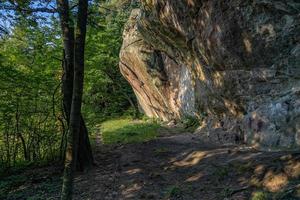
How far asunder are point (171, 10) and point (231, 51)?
3.52 m

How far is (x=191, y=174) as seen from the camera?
320 inches

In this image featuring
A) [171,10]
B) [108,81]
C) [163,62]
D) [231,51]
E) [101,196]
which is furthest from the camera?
[108,81]

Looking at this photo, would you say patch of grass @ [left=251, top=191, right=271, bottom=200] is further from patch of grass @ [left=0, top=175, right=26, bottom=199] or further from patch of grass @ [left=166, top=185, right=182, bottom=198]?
patch of grass @ [left=0, top=175, right=26, bottom=199]

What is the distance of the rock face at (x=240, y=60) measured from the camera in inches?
314

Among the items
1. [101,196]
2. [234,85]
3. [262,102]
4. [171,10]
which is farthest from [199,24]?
[101,196]

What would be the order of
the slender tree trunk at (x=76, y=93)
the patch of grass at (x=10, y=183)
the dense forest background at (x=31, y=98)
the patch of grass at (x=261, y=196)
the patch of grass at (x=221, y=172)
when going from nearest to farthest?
the patch of grass at (x=261, y=196) → the slender tree trunk at (x=76, y=93) → the patch of grass at (x=221, y=172) → the patch of grass at (x=10, y=183) → the dense forest background at (x=31, y=98)

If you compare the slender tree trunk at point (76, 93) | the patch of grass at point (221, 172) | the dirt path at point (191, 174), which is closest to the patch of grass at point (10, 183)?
the dirt path at point (191, 174)

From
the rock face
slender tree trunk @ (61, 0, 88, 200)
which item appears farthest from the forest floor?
slender tree trunk @ (61, 0, 88, 200)

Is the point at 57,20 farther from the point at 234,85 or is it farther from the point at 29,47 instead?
the point at 234,85

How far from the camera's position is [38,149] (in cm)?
1141

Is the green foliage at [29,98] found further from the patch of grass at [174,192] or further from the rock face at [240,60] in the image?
the patch of grass at [174,192]

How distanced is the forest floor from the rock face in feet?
2.87

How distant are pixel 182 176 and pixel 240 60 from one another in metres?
3.67

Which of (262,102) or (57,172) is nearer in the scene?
(262,102)
